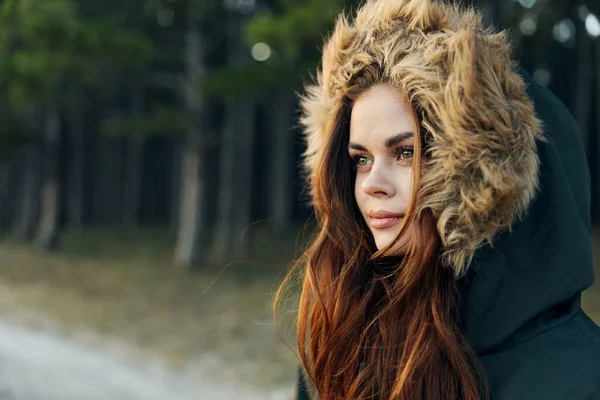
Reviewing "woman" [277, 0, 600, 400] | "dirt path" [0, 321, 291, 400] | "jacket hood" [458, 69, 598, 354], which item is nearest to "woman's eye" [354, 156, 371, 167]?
"woman" [277, 0, 600, 400]

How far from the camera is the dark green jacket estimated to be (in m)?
1.34

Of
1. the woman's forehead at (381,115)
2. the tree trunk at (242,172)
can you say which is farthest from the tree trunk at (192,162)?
the woman's forehead at (381,115)

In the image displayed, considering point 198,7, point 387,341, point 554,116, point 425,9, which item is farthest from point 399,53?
point 198,7

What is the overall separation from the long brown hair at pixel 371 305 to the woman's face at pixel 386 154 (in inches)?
1.3

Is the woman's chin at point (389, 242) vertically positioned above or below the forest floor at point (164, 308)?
above

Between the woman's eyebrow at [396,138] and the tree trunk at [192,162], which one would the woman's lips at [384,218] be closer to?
the woman's eyebrow at [396,138]

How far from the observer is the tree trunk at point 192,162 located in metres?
12.2

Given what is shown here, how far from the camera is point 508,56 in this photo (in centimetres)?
140

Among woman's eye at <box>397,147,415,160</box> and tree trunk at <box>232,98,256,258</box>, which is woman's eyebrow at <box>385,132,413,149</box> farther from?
tree trunk at <box>232,98,256,258</box>

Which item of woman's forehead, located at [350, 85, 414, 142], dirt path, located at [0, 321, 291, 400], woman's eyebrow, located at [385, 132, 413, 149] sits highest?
woman's forehead, located at [350, 85, 414, 142]

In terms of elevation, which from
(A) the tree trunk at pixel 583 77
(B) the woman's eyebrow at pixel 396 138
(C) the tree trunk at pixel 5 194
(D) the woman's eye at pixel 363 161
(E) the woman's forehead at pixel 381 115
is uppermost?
(A) the tree trunk at pixel 583 77

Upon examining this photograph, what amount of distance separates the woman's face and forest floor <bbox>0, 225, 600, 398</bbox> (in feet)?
7.84

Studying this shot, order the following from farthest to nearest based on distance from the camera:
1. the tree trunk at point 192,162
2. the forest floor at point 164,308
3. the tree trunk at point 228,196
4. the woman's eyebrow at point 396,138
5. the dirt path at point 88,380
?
the tree trunk at point 228,196, the tree trunk at point 192,162, the forest floor at point 164,308, the dirt path at point 88,380, the woman's eyebrow at point 396,138

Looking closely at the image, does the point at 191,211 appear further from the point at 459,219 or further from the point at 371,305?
the point at 459,219
